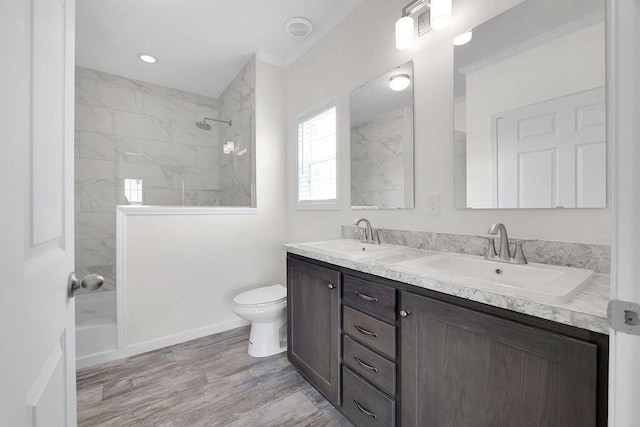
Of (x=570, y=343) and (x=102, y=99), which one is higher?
(x=102, y=99)

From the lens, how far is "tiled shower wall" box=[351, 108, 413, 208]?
5.72ft

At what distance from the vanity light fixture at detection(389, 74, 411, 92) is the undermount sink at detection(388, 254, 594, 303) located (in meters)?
1.07

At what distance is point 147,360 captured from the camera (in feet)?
6.84

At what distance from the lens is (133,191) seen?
3248mm

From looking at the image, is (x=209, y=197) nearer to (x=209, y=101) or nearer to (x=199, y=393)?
(x=209, y=101)

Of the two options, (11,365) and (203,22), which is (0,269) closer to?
(11,365)

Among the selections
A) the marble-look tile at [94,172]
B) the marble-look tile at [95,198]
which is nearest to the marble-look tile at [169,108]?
the marble-look tile at [94,172]

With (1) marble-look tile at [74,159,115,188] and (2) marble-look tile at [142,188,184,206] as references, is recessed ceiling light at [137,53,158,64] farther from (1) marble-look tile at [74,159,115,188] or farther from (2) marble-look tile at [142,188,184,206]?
(2) marble-look tile at [142,188,184,206]

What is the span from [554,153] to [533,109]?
214mm

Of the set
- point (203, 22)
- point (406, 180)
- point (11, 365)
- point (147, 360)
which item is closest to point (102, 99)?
point (203, 22)

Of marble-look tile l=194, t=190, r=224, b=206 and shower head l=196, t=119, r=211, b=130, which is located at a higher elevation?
shower head l=196, t=119, r=211, b=130

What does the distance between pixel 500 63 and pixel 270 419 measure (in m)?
2.15

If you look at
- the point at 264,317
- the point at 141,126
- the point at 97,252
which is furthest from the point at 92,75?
the point at 264,317

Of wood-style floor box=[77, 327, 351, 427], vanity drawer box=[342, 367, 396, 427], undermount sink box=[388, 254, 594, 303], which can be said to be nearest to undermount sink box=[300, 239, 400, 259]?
undermount sink box=[388, 254, 594, 303]
